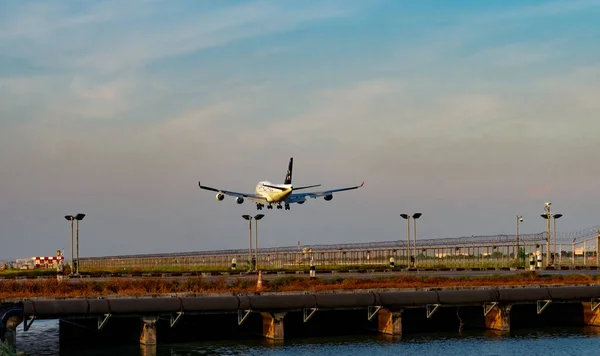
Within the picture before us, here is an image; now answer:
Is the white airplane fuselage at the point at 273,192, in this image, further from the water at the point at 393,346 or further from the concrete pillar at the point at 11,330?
the concrete pillar at the point at 11,330

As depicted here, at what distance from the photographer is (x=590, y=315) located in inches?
2467

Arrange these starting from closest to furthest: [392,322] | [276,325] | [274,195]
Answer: [276,325], [392,322], [274,195]

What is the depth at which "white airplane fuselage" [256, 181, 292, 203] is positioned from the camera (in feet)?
375

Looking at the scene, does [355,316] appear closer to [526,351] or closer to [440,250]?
[526,351]

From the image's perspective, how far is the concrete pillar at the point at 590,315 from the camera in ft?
204

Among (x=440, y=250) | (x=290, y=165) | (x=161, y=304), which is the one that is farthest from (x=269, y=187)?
(x=161, y=304)

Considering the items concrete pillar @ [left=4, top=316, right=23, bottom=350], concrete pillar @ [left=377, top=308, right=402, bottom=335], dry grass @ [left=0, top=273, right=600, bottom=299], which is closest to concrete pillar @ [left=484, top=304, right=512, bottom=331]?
dry grass @ [left=0, top=273, right=600, bottom=299]

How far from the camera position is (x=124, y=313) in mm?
49875

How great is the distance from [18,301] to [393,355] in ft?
68.2

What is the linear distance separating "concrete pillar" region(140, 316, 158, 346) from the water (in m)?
0.70

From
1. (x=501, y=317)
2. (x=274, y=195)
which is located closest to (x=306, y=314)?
(x=501, y=317)

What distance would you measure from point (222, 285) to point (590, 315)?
84.0ft

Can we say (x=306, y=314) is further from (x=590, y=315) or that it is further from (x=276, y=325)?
(x=590, y=315)

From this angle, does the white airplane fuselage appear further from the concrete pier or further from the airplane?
the concrete pier
